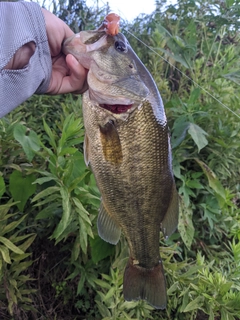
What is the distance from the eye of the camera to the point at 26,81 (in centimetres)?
106

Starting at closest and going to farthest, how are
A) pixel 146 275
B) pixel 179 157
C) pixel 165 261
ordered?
pixel 146 275 < pixel 165 261 < pixel 179 157

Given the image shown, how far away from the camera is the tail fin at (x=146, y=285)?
51.9 inches

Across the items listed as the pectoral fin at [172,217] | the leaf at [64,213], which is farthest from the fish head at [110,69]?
the leaf at [64,213]

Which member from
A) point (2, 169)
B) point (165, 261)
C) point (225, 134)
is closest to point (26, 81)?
point (2, 169)

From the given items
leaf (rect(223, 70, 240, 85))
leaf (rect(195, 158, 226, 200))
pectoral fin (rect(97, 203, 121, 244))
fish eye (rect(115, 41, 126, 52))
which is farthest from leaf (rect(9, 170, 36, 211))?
leaf (rect(223, 70, 240, 85))

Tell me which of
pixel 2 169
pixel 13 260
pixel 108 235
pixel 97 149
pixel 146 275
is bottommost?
pixel 13 260

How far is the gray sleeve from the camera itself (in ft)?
3.29

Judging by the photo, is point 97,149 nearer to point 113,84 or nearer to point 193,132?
point 113,84

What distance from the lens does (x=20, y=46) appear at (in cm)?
101

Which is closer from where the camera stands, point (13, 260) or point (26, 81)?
point (26, 81)

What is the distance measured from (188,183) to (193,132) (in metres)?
0.32

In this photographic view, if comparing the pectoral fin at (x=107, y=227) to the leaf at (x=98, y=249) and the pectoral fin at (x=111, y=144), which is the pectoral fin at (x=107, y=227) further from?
the leaf at (x=98, y=249)

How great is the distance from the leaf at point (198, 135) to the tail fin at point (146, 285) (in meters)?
0.89

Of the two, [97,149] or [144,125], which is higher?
[144,125]
